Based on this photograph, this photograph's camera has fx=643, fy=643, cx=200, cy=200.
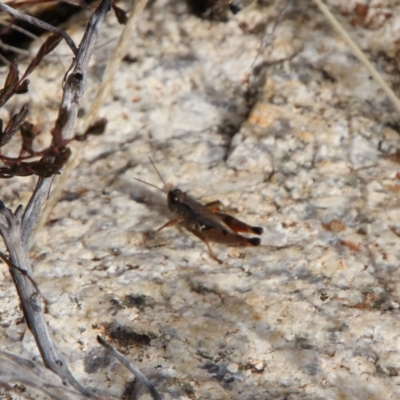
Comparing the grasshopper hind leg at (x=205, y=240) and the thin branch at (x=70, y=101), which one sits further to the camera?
the grasshopper hind leg at (x=205, y=240)

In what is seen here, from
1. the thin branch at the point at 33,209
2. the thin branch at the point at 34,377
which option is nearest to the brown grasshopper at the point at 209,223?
the thin branch at the point at 33,209

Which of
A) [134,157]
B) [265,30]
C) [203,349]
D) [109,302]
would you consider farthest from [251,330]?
[265,30]

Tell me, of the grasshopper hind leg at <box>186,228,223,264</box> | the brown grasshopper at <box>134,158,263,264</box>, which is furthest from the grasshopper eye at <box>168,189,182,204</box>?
the grasshopper hind leg at <box>186,228,223,264</box>

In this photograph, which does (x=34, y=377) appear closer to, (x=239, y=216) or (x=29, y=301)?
(x=29, y=301)

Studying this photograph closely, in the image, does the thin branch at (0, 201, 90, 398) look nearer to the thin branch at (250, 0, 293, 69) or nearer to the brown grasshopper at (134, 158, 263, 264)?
the brown grasshopper at (134, 158, 263, 264)

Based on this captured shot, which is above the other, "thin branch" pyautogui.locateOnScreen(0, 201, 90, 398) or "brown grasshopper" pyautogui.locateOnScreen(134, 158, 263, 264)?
"thin branch" pyautogui.locateOnScreen(0, 201, 90, 398)

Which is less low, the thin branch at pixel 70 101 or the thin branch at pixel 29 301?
the thin branch at pixel 70 101

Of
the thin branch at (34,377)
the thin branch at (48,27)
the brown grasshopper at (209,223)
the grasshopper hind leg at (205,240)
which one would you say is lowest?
the grasshopper hind leg at (205,240)

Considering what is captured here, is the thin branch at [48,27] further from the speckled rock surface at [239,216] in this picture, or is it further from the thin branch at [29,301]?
the speckled rock surface at [239,216]

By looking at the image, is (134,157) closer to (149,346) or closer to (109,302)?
(109,302)

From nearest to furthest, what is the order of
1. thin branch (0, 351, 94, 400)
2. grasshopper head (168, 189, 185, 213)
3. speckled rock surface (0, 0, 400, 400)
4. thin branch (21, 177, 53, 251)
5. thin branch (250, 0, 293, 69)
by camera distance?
thin branch (0, 351, 94, 400) < thin branch (21, 177, 53, 251) < speckled rock surface (0, 0, 400, 400) < grasshopper head (168, 189, 185, 213) < thin branch (250, 0, 293, 69)
